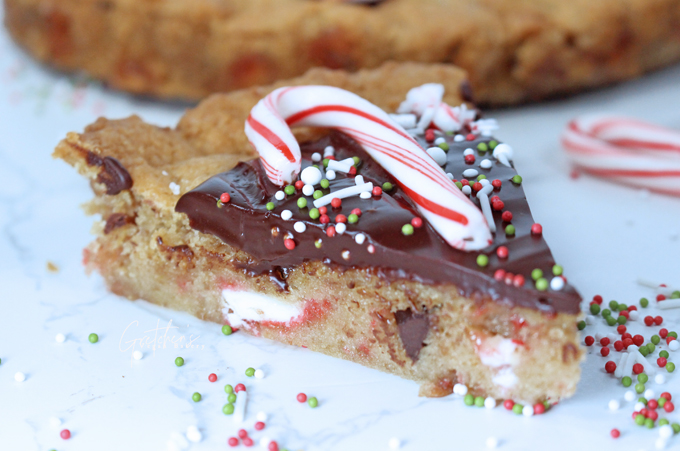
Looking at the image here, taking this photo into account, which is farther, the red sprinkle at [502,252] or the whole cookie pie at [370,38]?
the whole cookie pie at [370,38]

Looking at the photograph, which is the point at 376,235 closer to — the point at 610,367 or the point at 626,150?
the point at 610,367

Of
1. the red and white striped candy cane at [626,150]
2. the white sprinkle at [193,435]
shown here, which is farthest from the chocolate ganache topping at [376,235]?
→ the red and white striped candy cane at [626,150]

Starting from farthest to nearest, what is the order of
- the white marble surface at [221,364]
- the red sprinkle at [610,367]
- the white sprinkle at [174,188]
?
the white sprinkle at [174,188]
the red sprinkle at [610,367]
the white marble surface at [221,364]

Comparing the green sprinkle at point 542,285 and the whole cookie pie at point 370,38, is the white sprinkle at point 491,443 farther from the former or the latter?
the whole cookie pie at point 370,38

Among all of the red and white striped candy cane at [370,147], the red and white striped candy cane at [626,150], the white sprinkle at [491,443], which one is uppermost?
the red and white striped candy cane at [370,147]

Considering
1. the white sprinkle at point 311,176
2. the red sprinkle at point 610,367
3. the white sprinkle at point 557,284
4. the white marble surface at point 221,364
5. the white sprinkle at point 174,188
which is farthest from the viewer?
the white sprinkle at point 174,188

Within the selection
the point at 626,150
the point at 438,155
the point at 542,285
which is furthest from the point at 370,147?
the point at 626,150

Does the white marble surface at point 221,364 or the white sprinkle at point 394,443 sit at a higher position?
the white sprinkle at point 394,443
